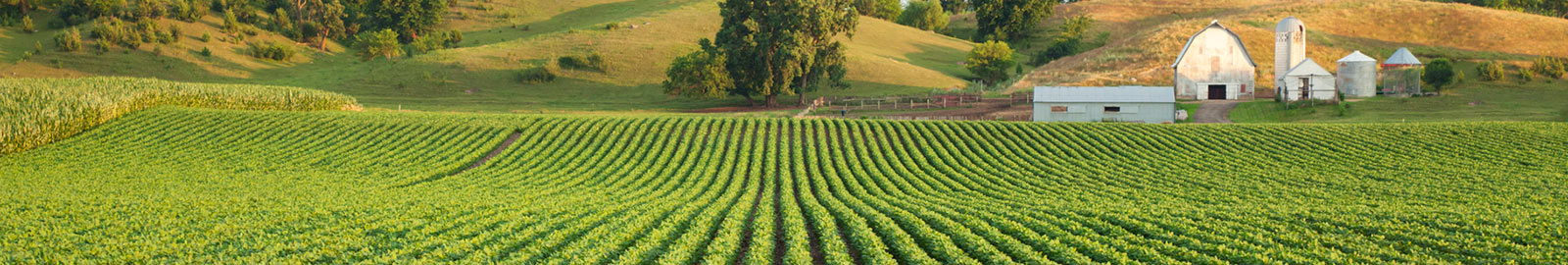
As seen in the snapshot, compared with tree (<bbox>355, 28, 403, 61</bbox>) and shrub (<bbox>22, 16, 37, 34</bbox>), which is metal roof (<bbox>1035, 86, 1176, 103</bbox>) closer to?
tree (<bbox>355, 28, 403, 61</bbox>)

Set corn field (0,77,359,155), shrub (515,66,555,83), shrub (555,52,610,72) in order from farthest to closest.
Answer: shrub (555,52,610,72), shrub (515,66,555,83), corn field (0,77,359,155)

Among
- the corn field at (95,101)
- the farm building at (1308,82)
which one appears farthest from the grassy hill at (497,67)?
the farm building at (1308,82)

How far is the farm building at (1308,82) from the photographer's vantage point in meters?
56.2

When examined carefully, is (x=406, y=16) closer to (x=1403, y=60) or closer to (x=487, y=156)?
(x=487, y=156)

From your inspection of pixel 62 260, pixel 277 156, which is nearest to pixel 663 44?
pixel 277 156

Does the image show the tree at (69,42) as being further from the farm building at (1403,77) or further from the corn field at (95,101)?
the farm building at (1403,77)

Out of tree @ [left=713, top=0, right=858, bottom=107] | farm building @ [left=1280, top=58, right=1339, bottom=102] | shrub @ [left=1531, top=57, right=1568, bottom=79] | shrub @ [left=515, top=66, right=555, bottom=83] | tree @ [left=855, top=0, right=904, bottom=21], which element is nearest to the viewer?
farm building @ [left=1280, top=58, right=1339, bottom=102]

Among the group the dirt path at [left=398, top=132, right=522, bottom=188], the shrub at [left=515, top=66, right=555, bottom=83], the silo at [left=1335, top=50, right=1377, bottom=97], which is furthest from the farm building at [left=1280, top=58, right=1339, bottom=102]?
the shrub at [left=515, top=66, right=555, bottom=83]

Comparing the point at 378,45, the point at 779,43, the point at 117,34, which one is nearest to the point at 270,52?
the point at 378,45

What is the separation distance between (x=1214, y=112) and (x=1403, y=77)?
50.0 feet

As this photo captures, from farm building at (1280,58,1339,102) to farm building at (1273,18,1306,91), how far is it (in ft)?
18.9

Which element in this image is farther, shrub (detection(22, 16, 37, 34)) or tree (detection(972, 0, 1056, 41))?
tree (detection(972, 0, 1056, 41))

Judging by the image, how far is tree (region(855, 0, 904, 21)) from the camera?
133875mm

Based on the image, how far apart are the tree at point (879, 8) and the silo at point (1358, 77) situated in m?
79.2
